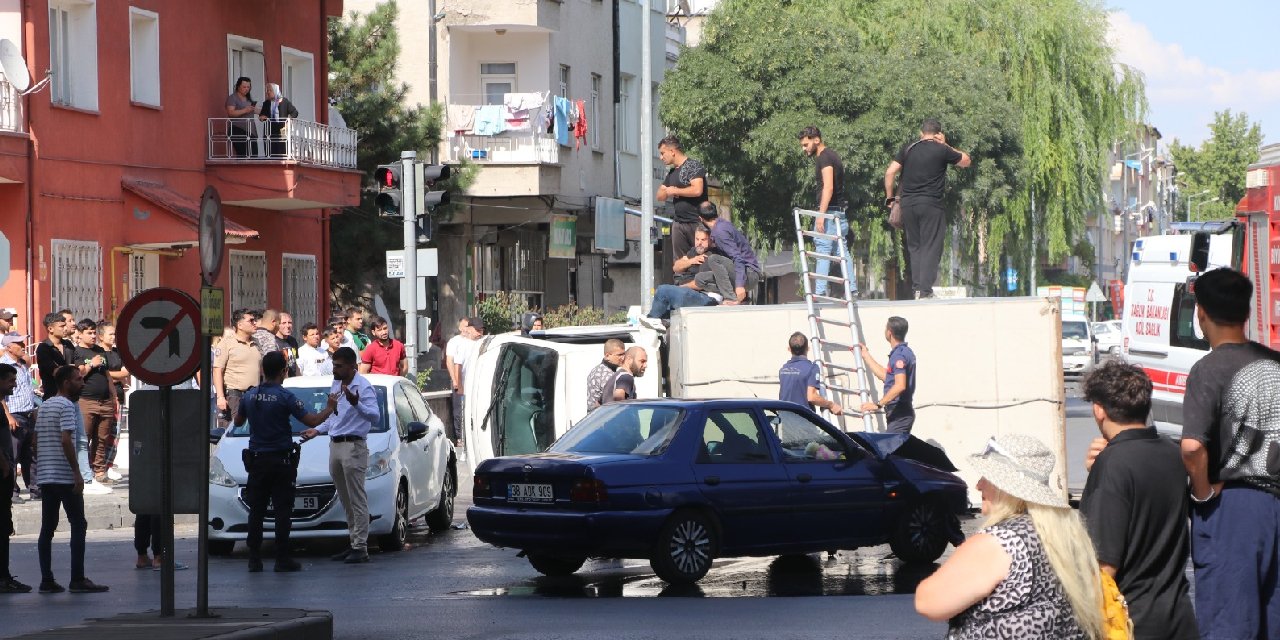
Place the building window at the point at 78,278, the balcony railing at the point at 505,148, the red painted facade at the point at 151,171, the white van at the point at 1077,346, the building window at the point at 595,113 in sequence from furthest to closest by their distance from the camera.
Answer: the white van at the point at 1077,346 < the building window at the point at 595,113 < the balcony railing at the point at 505,148 < the building window at the point at 78,278 < the red painted facade at the point at 151,171

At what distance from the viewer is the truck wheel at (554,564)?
46.5ft

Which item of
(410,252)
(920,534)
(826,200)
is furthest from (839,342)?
(410,252)

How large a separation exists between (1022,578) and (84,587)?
9.73m

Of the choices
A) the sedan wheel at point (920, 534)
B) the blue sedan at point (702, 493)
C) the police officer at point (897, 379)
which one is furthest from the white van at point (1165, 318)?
the blue sedan at point (702, 493)

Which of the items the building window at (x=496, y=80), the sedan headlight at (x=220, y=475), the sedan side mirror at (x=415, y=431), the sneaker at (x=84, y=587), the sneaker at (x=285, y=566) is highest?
the building window at (x=496, y=80)

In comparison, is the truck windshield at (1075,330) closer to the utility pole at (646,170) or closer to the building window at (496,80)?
the building window at (496,80)

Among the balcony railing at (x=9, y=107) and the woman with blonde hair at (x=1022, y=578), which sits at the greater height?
the balcony railing at (x=9, y=107)

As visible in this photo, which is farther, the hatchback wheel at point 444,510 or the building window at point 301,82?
the building window at point 301,82

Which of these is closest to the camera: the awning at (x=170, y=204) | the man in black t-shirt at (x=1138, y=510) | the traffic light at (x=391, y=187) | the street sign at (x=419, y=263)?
the man in black t-shirt at (x=1138, y=510)

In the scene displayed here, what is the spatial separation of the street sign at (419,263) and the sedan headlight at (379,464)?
5.83 metres

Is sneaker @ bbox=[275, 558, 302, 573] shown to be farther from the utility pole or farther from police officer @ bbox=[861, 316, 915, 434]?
the utility pole

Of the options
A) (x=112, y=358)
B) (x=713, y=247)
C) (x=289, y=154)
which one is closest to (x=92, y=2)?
(x=289, y=154)

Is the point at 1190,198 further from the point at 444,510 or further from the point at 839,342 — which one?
the point at 444,510

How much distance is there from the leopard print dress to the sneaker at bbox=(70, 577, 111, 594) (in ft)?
31.3
